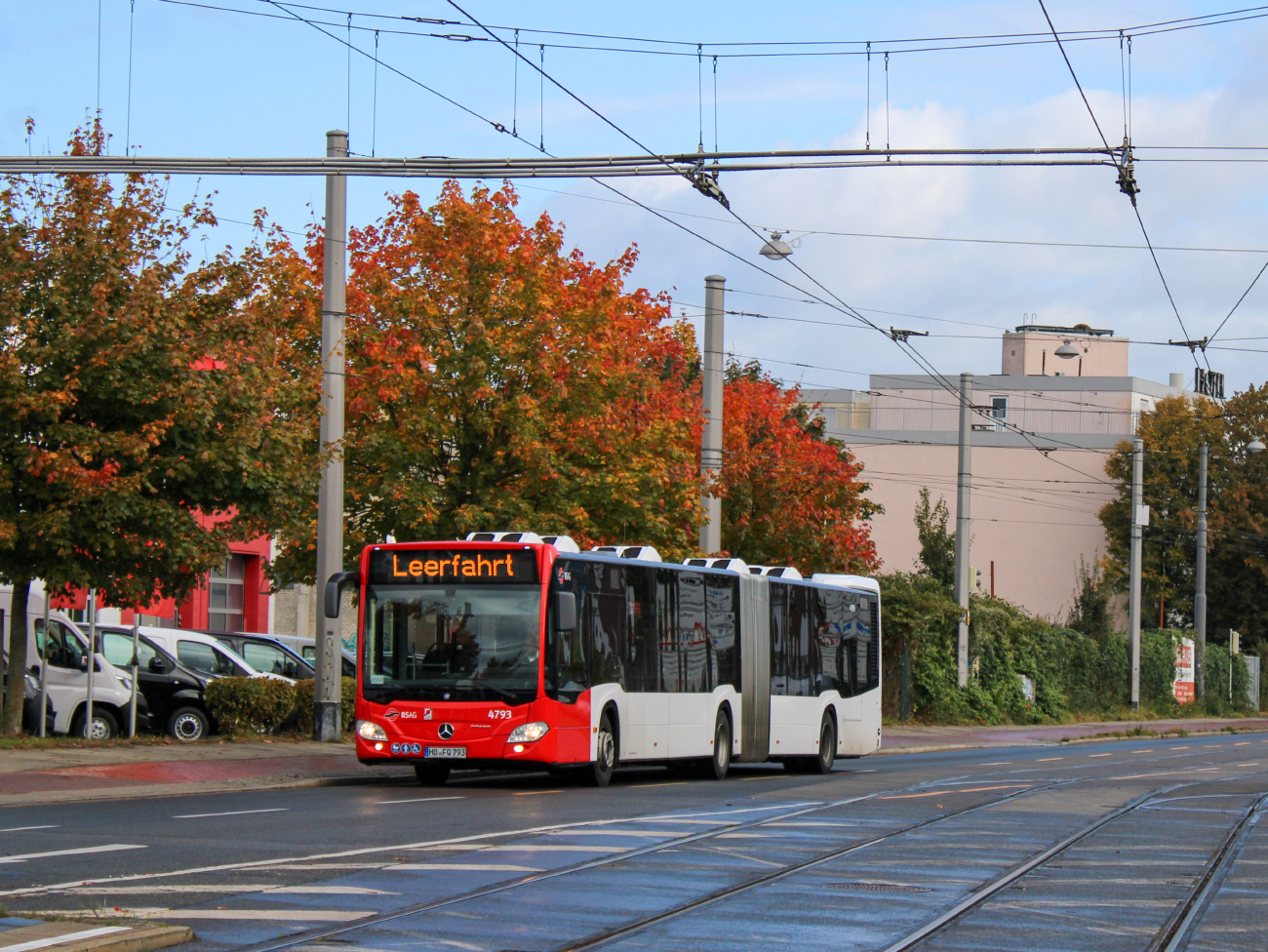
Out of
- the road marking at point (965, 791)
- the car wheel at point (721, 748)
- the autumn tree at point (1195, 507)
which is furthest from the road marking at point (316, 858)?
the autumn tree at point (1195, 507)

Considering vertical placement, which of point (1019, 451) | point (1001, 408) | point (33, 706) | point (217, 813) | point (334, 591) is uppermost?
point (1001, 408)

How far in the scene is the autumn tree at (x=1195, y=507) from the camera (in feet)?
218

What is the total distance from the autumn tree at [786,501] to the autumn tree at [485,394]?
36.2ft

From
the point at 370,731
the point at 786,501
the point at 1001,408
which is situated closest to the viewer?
the point at 370,731

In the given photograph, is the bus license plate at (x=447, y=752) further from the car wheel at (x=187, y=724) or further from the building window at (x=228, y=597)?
the building window at (x=228, y=597)

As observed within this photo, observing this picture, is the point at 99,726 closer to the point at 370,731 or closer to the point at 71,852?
the point at 370,731

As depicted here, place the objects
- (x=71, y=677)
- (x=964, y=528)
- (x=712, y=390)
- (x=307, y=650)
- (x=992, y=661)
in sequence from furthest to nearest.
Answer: (x=992, y=661) < (x=964, y=528) < (x=307, y=650) < (x=712, y=390) < (x=71, y=677)

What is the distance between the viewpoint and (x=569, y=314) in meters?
27.3

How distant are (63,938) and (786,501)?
32419 mm

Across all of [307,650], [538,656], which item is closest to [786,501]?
[307,650]

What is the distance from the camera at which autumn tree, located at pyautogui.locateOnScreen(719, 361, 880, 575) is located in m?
39.3

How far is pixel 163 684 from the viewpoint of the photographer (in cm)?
2459

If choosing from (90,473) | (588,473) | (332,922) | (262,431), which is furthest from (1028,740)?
(332,922)

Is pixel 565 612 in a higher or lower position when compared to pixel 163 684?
higher
